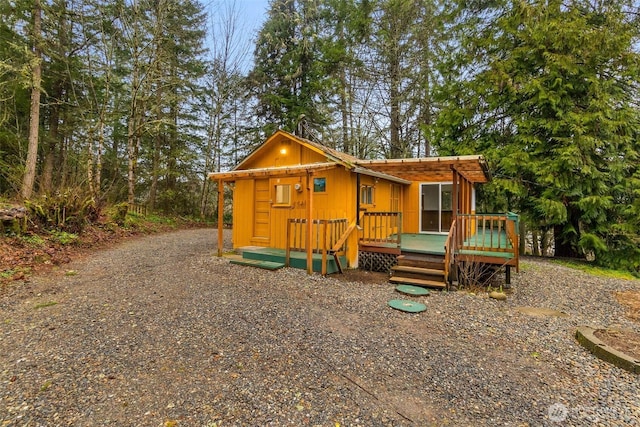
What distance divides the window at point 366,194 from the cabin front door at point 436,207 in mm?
3470

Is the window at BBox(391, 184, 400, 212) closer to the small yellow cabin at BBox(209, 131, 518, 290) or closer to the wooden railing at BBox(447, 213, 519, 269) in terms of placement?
the small yellow cabin at BBox(209, 131, 518, 290)

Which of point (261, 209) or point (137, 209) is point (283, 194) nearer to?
point (261, 209)

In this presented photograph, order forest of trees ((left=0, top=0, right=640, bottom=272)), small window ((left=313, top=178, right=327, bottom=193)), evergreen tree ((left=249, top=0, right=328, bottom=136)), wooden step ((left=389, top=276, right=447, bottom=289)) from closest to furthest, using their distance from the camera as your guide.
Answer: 1. wooden step ((left=389, top=276, right=447, bottom=289))
2. small window ((left=313, top=178, right=327, bottom=193))
3. forest of trees ((left=0, top=0, right=640, bottom=272))
4. evergreen tree ((left=249, top=0, right=328, bottom=136))

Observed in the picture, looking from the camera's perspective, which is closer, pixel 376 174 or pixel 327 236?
pixel 327 236

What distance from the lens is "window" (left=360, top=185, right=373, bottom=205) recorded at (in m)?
8.33

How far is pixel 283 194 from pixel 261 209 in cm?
95

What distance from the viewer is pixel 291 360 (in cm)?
308

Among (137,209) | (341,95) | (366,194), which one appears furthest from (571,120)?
(137,209)

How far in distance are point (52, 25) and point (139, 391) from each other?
15.8m

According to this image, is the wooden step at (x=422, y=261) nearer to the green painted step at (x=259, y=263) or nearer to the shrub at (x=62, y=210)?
the green painted step at (x=259, y=263)

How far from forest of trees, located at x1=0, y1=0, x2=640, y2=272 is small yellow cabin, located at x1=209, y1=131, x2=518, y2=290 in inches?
137

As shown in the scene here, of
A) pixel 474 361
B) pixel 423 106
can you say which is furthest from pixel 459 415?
pixel 423 106

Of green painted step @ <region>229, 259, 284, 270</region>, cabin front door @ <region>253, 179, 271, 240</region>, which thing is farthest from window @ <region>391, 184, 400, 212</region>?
green painted step @ <region>229, 259, 284, 270</region>

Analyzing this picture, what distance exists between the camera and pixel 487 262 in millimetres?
6055
